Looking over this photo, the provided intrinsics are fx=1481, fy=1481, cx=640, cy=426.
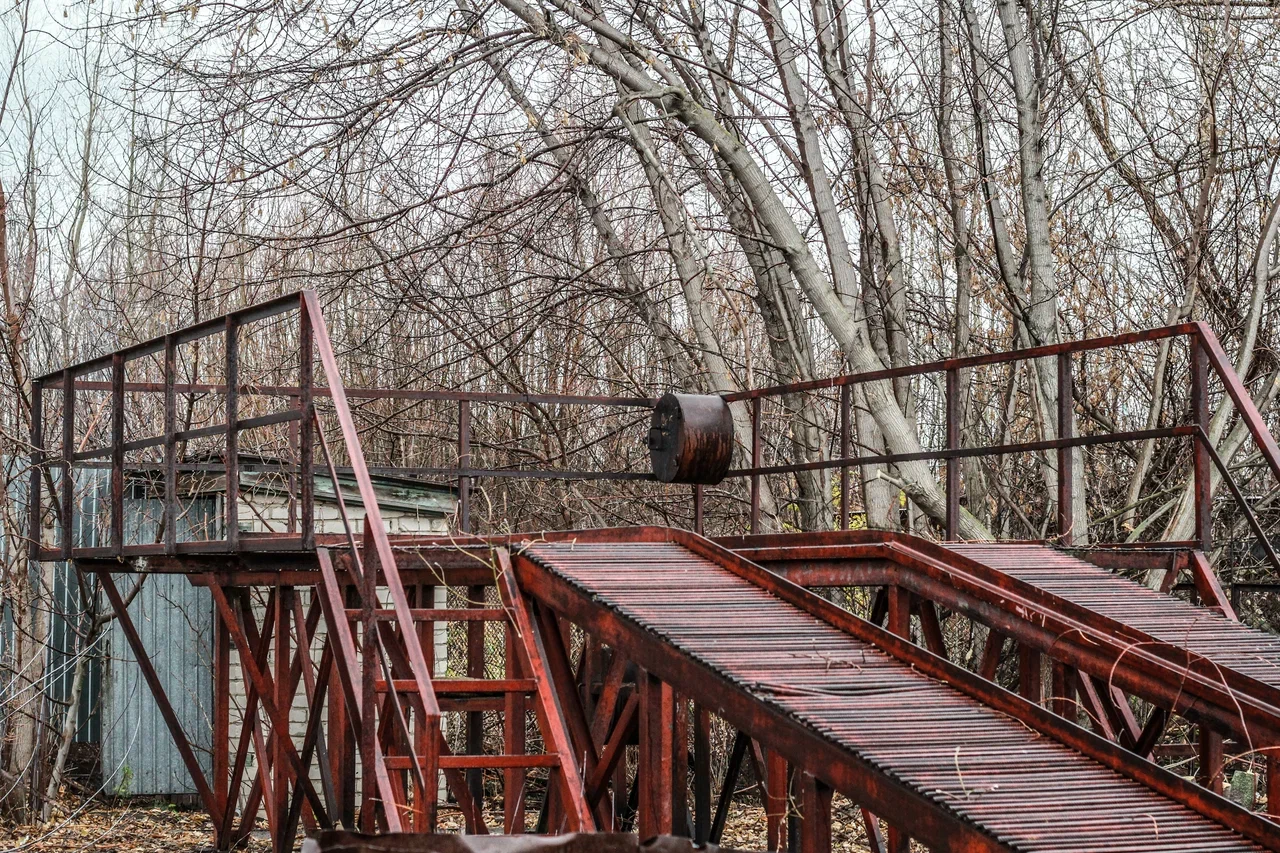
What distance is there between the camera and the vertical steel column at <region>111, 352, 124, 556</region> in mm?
9375

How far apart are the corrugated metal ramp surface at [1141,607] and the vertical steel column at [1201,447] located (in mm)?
504

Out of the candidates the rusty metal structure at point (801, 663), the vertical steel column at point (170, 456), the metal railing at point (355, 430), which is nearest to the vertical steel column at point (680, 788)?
the rusty metal structure at point (801, 663)

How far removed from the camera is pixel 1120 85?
1534 cm

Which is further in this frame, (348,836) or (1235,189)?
(1235,189)

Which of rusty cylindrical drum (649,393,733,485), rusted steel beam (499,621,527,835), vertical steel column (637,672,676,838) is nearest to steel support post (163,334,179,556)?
rusted steel beam (499,621,527,835)

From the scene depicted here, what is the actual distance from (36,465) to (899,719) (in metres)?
8.66

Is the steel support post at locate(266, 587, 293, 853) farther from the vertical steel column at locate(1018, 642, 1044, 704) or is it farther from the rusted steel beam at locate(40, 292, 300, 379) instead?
the vertical steel column at locate(1018, 642, 1044, 704)

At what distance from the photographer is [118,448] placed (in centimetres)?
928

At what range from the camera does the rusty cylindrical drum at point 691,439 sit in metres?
11.2

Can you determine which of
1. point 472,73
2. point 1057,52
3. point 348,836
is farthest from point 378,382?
point 348,836

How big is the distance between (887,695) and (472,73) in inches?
323

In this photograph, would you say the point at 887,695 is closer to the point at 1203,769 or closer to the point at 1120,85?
the point at 1203,769

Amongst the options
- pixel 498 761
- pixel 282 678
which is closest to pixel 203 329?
pixel 282 678

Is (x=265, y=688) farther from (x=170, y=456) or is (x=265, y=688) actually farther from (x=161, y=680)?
(x=161, y=680)
